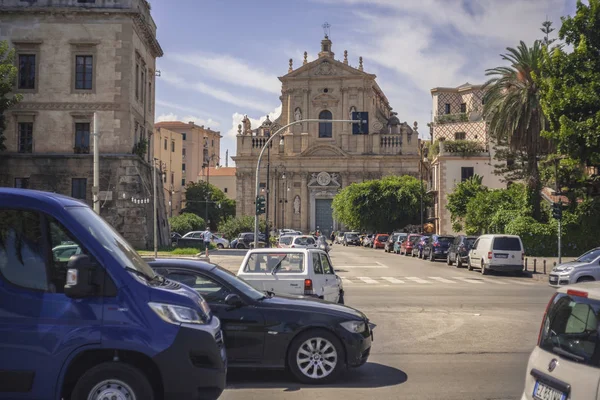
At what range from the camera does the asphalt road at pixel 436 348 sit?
27.9ft

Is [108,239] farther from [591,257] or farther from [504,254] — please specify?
[504,254]

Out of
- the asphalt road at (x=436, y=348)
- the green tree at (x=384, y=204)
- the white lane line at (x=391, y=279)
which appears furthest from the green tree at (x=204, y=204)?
the asphalt road at (x=436, y=348)

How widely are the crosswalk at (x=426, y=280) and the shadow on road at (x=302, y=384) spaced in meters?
15.3

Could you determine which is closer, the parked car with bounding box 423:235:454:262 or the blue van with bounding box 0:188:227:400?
the blue van with bounding box 0:188:227:400

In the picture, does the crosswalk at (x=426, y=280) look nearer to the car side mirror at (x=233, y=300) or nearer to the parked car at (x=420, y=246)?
the parked car at (x=420, y=246)

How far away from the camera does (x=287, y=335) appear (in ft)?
28.8

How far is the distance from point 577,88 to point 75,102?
24686 millimetres

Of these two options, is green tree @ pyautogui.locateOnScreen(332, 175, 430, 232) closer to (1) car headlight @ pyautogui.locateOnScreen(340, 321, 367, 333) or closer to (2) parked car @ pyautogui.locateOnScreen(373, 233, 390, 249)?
(2) parked car @ pyautogui.locateOnScreen(373, 233, 390, 249)

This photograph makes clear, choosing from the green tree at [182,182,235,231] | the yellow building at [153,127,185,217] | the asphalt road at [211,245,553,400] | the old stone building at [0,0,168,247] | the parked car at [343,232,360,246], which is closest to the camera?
the asphalt road at [211,245,553,400]

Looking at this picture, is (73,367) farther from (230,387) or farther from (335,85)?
(335,85)

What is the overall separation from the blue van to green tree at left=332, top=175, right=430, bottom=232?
69.2m

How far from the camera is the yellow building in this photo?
101 meters

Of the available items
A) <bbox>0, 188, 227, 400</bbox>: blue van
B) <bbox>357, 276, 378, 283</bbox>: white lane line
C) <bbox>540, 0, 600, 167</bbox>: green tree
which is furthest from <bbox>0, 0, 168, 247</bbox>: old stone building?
<bbox>0, 188, 227, 400</bbox>: blue van

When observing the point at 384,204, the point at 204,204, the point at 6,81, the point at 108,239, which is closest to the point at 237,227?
the point at 384,204
